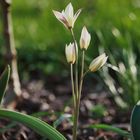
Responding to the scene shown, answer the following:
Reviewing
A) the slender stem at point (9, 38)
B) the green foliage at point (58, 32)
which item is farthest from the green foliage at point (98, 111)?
the green foliage at point (58, 32)

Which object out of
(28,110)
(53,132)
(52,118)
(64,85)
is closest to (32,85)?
(64,85)

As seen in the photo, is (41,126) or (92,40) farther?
(92,40)

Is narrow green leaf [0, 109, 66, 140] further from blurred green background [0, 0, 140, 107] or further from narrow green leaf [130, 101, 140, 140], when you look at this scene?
blurred green background [0, 0, 140, 107]

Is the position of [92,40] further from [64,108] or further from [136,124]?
[136,124]

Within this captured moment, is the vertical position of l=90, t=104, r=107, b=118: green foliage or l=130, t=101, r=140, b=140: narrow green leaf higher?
l=130, t=101, r=140, b=140: narrow green leaf

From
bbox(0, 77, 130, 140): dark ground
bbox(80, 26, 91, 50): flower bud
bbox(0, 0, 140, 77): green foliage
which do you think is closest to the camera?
bbox(80, 26, 91, 50): flower bud

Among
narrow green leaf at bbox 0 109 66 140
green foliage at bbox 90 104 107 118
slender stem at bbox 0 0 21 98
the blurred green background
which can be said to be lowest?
green foliage at bbox 90 104 107 118

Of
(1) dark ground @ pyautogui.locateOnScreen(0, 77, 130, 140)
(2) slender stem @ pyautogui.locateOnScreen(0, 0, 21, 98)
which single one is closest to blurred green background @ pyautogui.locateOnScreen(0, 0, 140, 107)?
(1) dark ground @ pyautogui.locateOnScreen(0, 77, 130, 140)

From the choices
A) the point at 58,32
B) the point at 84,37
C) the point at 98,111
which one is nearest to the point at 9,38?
the point at 98,111

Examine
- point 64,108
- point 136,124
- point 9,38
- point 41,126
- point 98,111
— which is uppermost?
point 9,38
